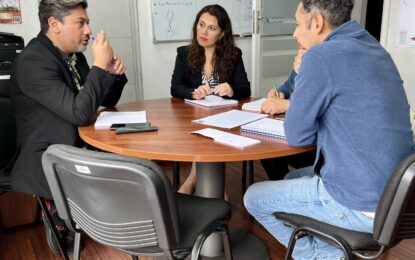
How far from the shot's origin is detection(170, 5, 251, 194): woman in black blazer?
249cm

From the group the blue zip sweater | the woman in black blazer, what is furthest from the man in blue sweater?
the woman in black blazer

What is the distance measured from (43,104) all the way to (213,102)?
87 cm

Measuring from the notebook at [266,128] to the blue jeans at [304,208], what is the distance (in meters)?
0.18

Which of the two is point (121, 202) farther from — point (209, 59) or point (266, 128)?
point (209, 59)

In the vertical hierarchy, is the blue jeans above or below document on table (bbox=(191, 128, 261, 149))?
below

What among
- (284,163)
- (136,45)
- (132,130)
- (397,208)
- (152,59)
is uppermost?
(136,45)

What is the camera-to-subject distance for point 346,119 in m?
1.16

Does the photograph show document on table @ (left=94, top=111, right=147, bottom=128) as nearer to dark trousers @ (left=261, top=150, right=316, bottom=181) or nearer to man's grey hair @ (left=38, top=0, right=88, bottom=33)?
man's grey hair @ (left=38, top=0, right=88, bottom=33)

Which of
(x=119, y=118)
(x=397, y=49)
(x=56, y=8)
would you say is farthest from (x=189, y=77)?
(x=397, y=49)

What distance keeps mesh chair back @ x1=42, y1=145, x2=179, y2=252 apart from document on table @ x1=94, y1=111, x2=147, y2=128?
0.50 m

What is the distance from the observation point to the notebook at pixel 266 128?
1.44 meters

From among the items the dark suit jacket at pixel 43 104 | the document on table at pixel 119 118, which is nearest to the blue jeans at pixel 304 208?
the document on table at pixel 119 118

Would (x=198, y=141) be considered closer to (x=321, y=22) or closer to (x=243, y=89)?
(x=321, y=22)

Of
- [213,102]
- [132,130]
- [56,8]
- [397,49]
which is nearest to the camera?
[132,130]
